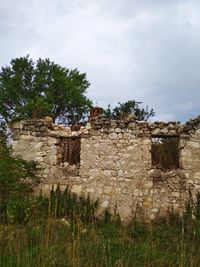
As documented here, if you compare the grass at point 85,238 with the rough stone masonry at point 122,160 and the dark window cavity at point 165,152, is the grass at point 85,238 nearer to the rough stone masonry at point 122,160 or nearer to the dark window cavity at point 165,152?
the rough stone masonry at point 122,160

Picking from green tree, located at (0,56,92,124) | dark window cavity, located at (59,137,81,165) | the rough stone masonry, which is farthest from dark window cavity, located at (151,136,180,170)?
green tree, located at (0,56,92,124)

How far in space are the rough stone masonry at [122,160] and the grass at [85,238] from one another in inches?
18.0

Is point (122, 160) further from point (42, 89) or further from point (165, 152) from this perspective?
point (42, 89)

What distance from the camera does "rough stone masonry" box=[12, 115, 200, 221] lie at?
11.3 meters

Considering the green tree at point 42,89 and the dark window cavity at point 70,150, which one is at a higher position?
the green tree at point 42,89

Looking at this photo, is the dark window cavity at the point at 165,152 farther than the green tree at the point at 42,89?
No

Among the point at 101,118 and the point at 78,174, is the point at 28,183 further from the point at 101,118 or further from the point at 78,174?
the point at 101,118

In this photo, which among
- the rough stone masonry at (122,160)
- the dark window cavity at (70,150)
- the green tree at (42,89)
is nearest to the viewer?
the rough stone masonry at (122,160)

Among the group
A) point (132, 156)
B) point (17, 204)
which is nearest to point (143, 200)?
point (132, 156)

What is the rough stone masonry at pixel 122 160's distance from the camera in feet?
37.2

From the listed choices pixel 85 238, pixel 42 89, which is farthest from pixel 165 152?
pixel 42 89

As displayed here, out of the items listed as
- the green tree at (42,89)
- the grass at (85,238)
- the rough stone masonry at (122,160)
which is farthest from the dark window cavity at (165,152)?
the green tree at (42,89)

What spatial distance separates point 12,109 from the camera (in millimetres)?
23891

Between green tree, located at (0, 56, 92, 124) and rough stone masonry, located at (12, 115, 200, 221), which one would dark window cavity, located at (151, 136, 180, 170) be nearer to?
rough stone masonry, located at (12, 115, 200, 221)
